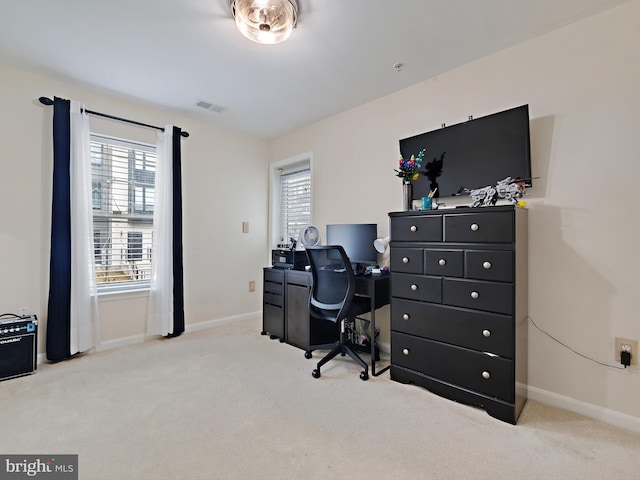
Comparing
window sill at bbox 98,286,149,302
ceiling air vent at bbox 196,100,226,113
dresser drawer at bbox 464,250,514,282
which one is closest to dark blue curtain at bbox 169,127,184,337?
window sill at bbox 98,286,149,302

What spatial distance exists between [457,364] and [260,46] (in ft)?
8.56

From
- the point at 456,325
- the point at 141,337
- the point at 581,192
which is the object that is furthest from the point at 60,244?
the point at 581,192

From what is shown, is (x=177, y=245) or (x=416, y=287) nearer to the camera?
(x=416, y=287)

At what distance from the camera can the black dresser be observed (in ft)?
6.00

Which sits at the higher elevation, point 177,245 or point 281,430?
point 177,245

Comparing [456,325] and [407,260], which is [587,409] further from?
[407,260]

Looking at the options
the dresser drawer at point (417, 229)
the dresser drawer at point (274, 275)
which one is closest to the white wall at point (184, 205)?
the dresser drawer at point (274, 275)

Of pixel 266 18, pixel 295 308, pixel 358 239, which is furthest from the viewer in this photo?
pixel 295 308

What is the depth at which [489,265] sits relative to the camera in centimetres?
189

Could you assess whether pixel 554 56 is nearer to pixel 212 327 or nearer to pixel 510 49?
pixel 510 49

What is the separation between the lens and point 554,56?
2016 mm

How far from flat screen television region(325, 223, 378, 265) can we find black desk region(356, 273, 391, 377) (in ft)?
0.94

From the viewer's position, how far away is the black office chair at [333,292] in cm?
242

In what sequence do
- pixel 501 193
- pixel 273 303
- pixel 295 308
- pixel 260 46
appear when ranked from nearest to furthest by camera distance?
1. pixel 501 193
2. pixel 260 46
3. pixel 295 308
4. pixel 273 303
